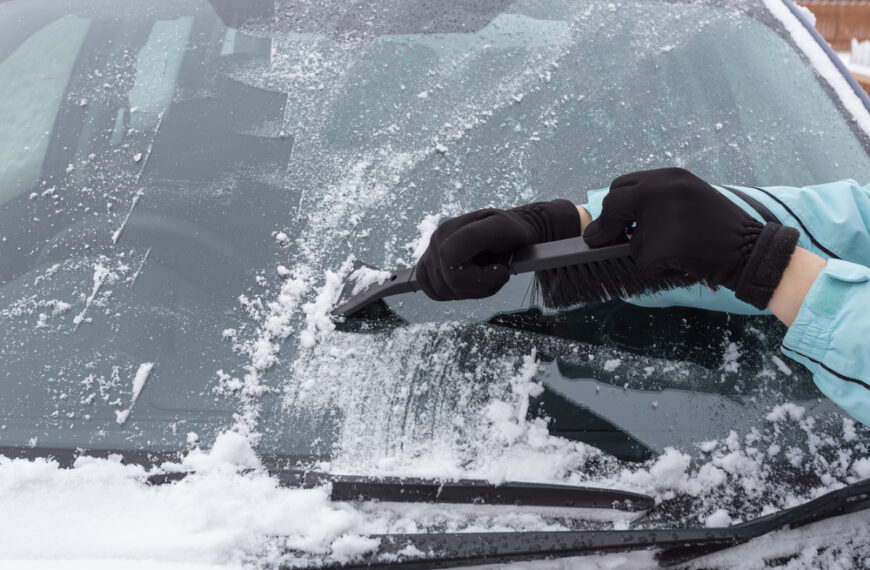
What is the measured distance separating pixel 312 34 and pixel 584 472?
1.43m

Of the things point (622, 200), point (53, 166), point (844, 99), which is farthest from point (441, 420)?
point (844, 99)

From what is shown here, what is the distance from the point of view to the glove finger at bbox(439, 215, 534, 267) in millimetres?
1199

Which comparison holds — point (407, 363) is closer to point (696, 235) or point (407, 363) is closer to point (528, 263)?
point (528, 263)

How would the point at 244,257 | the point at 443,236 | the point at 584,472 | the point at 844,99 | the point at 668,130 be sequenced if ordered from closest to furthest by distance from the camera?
the point at 584,472
the point at 443,236
the point at 244,257
the point at 668,130
the point at 844,99

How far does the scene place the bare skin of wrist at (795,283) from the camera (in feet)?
3.69

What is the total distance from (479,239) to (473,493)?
474mm

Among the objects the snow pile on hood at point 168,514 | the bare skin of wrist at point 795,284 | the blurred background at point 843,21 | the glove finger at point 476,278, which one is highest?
the glove finger at point 476,278

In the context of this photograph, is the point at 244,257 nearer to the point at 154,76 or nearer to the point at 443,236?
the point at 443,236

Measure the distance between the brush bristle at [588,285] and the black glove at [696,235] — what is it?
13cm

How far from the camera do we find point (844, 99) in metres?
1.78

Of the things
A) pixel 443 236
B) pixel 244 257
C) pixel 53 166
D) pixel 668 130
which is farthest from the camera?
pixel 668 130

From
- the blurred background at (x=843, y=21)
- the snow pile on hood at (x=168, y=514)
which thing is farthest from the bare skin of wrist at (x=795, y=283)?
the blurred background at (x=843, y=21)

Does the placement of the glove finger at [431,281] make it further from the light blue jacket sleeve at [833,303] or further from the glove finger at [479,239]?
the light blue jacket sleeve at [833,303]

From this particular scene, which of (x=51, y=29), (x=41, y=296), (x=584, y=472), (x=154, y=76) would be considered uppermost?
(x=51, y=29)
